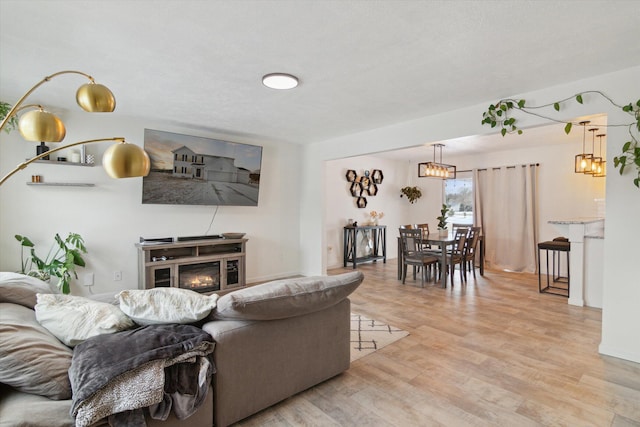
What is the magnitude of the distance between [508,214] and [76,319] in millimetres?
6958

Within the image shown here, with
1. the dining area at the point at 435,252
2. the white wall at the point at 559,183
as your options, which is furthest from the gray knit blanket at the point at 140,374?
the white wall at the point at 559,183

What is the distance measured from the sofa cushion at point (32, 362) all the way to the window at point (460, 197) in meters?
7.42

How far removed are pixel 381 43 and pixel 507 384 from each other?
8.35 feet

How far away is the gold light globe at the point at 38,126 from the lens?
4.44 ft

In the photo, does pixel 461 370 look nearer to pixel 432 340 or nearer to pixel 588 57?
pixel 432 340

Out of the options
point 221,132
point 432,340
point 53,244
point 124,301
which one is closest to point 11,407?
point 124,301

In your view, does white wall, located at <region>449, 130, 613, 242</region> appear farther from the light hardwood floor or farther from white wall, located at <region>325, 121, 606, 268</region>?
the light hardwood floor

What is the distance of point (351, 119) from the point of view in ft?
13.6

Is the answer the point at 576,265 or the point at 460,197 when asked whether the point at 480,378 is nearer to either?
the point at 576,265

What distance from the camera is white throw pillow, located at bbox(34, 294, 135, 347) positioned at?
5.45 feet

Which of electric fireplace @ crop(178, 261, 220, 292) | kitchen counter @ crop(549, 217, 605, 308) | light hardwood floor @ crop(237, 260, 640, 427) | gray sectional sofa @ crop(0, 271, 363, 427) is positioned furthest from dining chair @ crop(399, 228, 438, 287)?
gray sectional sofa @ crop(0, 271, 363, 427)

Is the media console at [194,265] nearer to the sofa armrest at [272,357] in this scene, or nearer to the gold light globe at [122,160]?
the sofa armrest at [272,357]

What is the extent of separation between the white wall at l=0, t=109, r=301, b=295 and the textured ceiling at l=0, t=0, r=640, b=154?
23.2 inches

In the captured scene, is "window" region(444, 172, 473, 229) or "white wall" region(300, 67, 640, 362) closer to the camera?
"white wall" region(300, 67, 640, 362)
